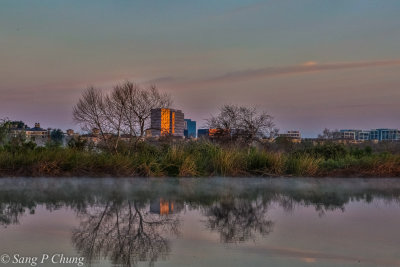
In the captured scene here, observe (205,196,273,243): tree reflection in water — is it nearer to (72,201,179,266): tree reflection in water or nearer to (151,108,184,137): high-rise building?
(72,201,179,266): tree reflection in water

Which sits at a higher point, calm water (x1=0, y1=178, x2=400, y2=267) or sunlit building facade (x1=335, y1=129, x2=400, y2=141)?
sunlit building facade (x1=335, y1=129, x2=400, y2=141)

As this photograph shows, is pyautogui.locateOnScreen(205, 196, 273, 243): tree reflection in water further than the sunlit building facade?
No

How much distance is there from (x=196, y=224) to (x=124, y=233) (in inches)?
44.6

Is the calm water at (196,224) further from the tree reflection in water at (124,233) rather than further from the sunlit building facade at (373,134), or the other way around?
the sunlit building facade at (373,134)

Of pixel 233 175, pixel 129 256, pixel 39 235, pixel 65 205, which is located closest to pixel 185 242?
pixel 129 256

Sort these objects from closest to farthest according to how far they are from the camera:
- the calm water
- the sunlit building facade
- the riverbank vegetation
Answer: the calm water
the riverbank vegetation
the sunlit building facade

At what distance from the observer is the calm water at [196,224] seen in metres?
4.45

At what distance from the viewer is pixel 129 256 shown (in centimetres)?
444

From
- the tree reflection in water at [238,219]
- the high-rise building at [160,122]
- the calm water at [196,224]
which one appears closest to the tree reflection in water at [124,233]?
the calm water at [196,224]

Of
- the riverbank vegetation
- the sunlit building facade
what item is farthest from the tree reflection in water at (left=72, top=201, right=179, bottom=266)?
the sunlit building facade

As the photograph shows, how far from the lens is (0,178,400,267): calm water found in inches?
175

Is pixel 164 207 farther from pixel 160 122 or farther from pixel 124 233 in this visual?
pixel 160 122

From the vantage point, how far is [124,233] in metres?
5.40

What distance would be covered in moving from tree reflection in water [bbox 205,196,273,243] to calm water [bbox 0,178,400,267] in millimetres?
15
